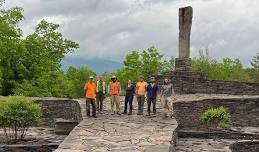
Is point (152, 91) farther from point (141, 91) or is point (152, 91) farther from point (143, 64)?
point (143, 64)

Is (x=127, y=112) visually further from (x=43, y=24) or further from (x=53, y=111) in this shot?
(x=43, y=24)

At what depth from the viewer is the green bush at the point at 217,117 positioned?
17.5 metres

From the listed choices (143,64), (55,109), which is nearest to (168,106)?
(55,109)

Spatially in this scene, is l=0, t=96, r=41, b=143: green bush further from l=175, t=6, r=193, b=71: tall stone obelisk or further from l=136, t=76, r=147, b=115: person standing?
l=175, t=6, r=193, b=71: tall stone obelisk

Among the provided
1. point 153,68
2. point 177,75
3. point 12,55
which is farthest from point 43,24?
point 177,75

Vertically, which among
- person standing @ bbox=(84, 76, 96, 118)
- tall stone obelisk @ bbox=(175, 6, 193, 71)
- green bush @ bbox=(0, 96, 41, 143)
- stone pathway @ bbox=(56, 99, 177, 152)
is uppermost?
tall stone obelisk @ bbox=(175, 6, 193, 71)

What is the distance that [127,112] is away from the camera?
635 inches

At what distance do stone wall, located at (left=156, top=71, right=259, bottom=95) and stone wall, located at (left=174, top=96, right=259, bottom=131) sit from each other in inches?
151

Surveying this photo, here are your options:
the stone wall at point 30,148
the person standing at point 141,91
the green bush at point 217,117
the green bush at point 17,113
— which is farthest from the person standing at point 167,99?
the green bush at point 17,113

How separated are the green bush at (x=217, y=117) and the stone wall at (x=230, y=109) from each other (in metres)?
0.96

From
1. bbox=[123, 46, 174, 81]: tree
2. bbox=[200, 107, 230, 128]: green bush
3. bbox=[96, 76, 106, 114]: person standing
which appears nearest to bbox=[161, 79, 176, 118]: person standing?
bbox=[96, 76, 106, 114]: person standing

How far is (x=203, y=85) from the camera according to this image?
2305 cm

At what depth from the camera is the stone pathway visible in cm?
1126

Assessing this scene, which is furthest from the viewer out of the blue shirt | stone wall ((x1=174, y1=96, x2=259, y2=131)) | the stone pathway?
stone wall ((x1=174, y1=96, x2=259, y2=131))
